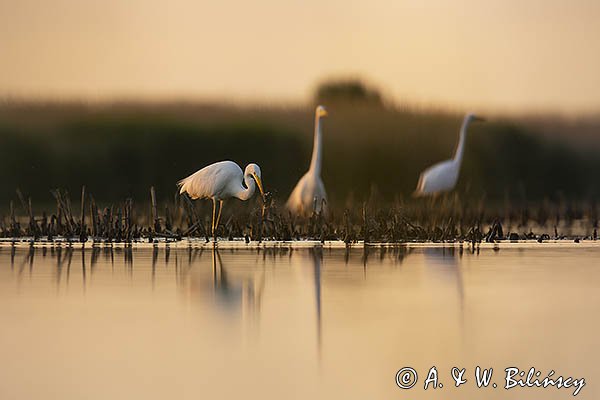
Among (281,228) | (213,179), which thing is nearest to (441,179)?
(213,179)

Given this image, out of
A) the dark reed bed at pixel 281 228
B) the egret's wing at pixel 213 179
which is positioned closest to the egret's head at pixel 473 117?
the dark reed bed at pixel 281 228

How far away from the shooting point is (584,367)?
218 inches

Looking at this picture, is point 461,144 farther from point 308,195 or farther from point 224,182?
point 224,182

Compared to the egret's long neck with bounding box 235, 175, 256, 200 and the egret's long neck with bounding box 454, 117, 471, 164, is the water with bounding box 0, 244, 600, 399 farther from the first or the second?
the egret's long neck with bounding box 454, 117, 471, 164

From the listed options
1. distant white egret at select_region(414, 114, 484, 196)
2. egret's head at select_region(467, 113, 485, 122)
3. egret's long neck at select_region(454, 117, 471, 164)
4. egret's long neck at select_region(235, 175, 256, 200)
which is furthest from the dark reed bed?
egret's head at select_region(467, 113, 485, 122)

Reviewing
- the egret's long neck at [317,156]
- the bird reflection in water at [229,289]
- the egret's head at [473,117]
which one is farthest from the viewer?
the egret's head at [473,117]

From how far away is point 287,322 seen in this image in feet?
21.9

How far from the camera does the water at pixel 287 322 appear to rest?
5156mm

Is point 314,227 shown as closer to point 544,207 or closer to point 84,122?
point 544,207

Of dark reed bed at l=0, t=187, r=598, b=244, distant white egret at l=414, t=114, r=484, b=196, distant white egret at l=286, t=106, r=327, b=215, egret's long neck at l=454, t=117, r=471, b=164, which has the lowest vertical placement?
dark reed bed at l=0, t=187, r=598, b=244

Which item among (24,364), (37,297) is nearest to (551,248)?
(37,297)

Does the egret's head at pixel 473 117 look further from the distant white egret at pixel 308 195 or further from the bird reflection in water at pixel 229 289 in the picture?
the bird reflection in water at pixel 229 289

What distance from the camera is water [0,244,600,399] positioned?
516 cm

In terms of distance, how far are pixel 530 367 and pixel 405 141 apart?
1017cm
